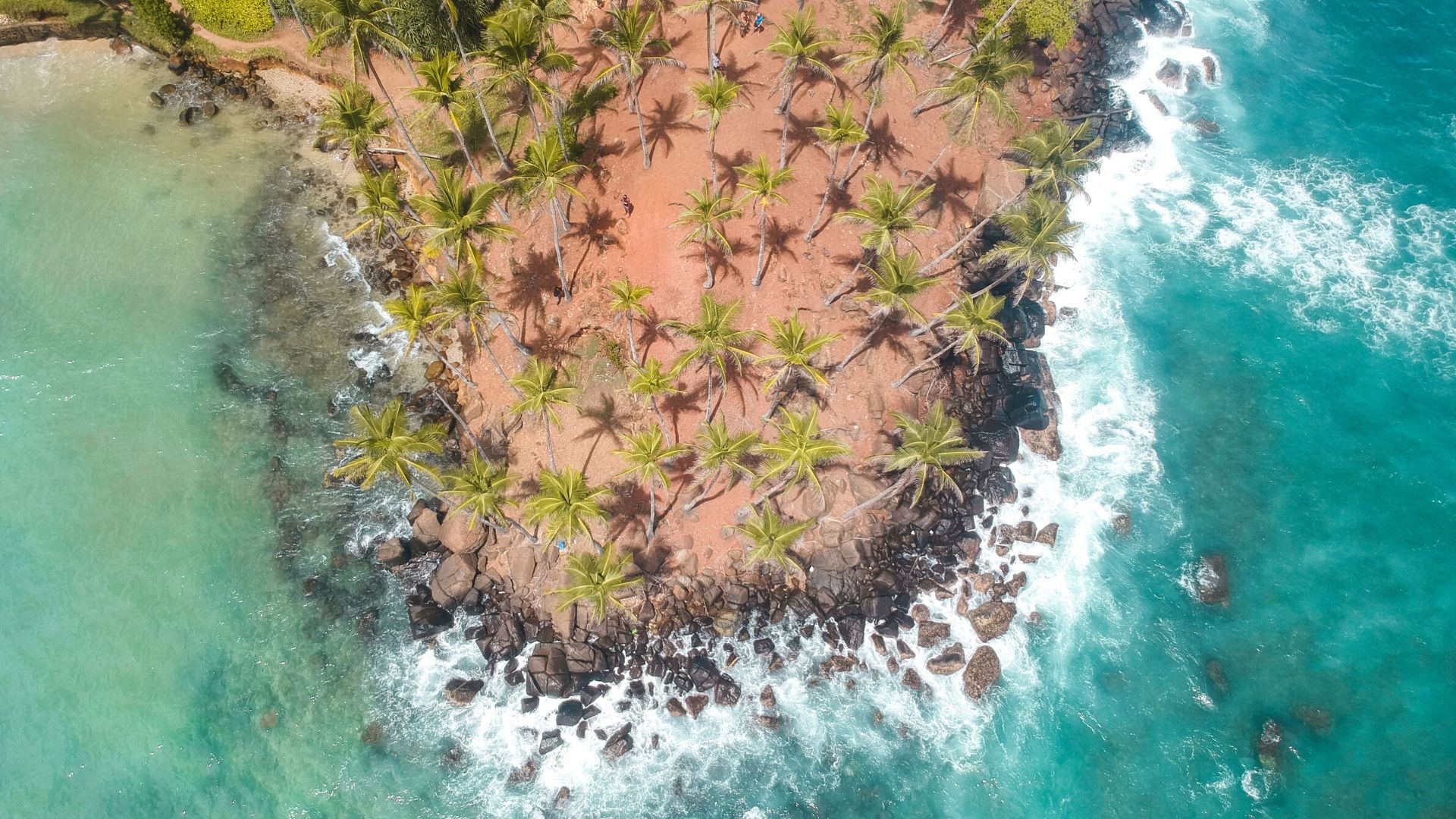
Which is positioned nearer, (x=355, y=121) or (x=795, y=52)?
(x=795, y=52)

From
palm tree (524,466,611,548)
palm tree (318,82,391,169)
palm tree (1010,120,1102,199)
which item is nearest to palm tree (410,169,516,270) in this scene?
palm tree (318,82,391,169)

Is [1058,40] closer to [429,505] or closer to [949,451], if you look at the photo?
[949,451]

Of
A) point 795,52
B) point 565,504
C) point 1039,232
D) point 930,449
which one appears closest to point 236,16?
point 795,52

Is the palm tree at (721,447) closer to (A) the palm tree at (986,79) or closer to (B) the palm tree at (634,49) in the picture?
(B) the palm tree at (634,49)

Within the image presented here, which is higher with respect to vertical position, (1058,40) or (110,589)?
(1058,40)

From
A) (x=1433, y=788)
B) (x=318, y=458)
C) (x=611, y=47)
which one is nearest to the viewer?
(x=1433, y=788)

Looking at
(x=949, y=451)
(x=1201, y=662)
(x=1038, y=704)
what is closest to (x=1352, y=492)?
(x=1201, y=662)

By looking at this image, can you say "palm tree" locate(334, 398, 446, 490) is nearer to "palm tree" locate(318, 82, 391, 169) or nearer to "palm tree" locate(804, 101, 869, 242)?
"palm tree" locate(318, 82, 391, 169)

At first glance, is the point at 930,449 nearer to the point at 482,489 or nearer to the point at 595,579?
the point at 595,579
